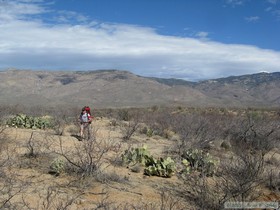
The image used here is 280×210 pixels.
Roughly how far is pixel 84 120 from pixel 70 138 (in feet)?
3.01

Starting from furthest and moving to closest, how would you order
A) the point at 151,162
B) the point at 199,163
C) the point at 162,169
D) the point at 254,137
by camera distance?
1. the point at 254,137
2. the point at 199,163
3. the point at 151,162
4. the point at 162,169

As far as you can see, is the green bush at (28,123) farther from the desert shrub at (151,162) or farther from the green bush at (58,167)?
the green bush at (58,167)

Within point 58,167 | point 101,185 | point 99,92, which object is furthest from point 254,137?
point 99,92

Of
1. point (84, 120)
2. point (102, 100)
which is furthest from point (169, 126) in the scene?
point (102, 100)

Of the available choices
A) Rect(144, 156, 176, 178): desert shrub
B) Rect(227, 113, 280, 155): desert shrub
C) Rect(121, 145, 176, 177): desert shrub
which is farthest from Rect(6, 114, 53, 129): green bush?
Rect(144, 156, 176, 178): desert shrub

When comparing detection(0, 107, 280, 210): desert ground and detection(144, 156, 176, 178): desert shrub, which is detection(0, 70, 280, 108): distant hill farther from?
detection(144, 156, 176, 178): desert shrub

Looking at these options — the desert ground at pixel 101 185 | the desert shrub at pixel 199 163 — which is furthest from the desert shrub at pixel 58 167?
the desert shrub at pixel 199 163

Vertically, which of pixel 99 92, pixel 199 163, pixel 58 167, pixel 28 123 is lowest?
pixel 99 92

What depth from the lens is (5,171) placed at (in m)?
9.16

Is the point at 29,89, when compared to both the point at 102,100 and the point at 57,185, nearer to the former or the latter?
the point at 102,100

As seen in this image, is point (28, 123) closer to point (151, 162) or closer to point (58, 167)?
point (151, 162)

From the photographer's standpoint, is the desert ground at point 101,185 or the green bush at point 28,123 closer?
the desert ground at point 101,185

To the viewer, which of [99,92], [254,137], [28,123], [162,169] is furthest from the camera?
[99,92]

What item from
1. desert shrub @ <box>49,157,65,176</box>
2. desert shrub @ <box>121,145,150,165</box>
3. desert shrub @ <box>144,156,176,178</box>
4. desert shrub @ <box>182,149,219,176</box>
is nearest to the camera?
desert shrub @ <box>49,157,65,176</box>
